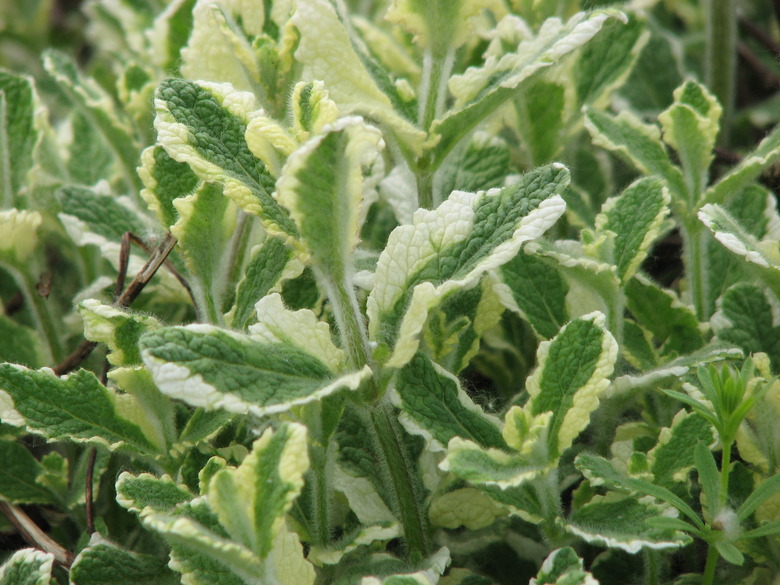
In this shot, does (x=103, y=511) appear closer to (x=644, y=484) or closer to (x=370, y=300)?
(x=370, y=300)

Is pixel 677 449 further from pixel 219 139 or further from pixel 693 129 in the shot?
pixel 219 139

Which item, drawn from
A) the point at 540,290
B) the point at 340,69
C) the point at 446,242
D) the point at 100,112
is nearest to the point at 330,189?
the point at 446,242

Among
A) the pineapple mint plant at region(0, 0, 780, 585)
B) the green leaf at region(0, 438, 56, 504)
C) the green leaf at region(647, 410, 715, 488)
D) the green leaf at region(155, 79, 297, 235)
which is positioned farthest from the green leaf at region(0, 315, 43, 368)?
the green leaf at region(647, 410, 715, 488)

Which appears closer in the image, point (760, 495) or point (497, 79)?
point (760, 495)

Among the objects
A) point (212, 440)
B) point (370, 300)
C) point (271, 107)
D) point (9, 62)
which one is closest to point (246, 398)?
point (370, 300)

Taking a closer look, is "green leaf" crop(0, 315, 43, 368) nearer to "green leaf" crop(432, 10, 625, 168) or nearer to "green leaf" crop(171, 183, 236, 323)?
"green leaf" crop(171, 183, 236, 323)
